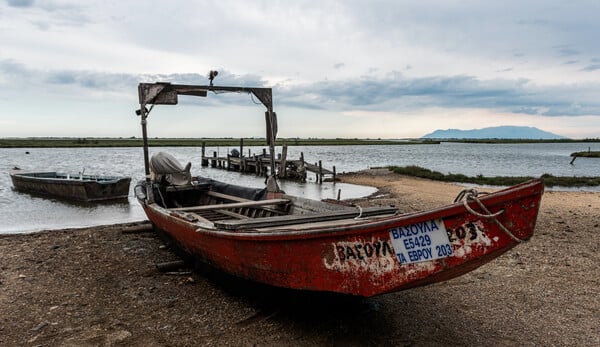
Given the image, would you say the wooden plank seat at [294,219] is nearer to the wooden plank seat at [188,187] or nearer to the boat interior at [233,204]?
the boat interior at [233,204]

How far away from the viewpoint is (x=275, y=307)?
5.76m

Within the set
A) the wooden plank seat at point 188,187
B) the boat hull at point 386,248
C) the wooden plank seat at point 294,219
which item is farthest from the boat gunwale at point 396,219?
the wooden plank seat at point 188,187

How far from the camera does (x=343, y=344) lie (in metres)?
4.76

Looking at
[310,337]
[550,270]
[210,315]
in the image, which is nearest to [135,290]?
[210,315]

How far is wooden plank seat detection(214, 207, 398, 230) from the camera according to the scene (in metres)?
5.48

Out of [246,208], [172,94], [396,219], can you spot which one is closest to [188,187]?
[246,208]

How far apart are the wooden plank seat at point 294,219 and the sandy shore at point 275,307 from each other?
80cm

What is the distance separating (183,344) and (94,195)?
15437 mm

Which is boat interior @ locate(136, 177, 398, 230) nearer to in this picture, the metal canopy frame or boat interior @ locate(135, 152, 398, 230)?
boat interior @ locate(135, 152, 398, 230)

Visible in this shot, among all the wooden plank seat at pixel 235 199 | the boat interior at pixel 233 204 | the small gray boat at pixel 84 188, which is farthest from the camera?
the small gray boat at pixel 84 188

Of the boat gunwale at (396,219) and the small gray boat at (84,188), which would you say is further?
the small gray boat at (84,188)

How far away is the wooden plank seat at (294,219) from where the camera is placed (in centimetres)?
548

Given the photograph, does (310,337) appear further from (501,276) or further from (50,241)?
(50,241)

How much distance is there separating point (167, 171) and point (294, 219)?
5.91m
